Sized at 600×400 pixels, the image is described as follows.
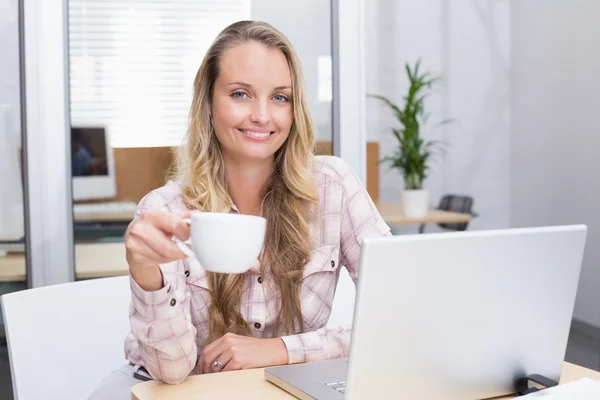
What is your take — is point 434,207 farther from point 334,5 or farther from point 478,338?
point 478,338

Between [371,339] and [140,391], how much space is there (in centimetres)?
43

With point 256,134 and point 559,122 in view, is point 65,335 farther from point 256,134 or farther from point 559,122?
point 559,122

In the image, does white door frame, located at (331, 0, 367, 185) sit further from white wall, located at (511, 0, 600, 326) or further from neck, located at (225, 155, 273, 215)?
white wall, located at (511, 0, 600, 326)

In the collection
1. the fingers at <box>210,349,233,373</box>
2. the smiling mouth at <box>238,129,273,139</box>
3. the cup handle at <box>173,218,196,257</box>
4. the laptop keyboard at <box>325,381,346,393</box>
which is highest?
the smiling mouth at <box>238,129,273,139</box>

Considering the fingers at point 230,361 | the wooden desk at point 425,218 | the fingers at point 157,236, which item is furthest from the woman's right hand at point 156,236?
the wooden desk at point 425,218

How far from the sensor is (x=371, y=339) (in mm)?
930

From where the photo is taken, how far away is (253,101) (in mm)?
1751

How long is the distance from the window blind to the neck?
1635 millimetres

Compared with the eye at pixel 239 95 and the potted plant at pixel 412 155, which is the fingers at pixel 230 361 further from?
the potted plant at pixel 412 155

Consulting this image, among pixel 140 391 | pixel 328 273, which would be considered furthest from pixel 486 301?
pixel 328 273

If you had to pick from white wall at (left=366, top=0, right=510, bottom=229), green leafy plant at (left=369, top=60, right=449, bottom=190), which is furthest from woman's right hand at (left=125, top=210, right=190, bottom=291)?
white wall at (left=366, top=0, right=510, bottom=229)

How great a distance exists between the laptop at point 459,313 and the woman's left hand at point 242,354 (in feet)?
1.04

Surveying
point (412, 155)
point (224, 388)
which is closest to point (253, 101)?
point (224, 388)

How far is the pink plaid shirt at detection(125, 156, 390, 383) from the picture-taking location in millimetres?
1238
